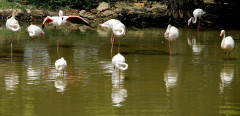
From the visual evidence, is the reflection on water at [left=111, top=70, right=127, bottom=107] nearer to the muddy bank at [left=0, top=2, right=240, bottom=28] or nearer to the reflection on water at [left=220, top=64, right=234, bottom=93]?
the reflection on water at [left=220, top=64, right=234, bottom=93]

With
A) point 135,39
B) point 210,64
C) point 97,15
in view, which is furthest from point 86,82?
point 97,15

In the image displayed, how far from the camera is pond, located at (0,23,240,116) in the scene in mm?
6922

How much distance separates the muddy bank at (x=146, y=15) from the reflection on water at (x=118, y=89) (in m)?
12.5

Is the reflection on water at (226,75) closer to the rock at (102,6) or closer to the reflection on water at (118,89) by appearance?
the reflection on water at (118,89)

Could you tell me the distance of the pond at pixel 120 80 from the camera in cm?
692

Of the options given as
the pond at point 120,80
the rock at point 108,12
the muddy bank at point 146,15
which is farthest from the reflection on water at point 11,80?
the rock at point 108,12

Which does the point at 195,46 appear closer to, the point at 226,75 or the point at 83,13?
the point at 226,75

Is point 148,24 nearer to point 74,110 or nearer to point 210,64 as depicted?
point 210,64

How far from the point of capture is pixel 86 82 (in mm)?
8781

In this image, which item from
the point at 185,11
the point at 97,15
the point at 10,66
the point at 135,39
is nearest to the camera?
the point at 10,66

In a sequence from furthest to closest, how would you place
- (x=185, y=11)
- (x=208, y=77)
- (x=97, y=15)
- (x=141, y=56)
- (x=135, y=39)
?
(x=97, y=15), (x=185, y=11), (x=135, y=39), (x=141, y=56), (x=208, y=77)

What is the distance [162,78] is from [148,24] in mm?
13391

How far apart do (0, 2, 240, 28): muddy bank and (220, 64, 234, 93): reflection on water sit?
11.3 metres

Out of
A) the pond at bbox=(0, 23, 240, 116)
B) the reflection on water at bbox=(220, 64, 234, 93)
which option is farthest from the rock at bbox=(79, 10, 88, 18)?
the reflection on water at bbox=(220, 64, 234, 93)
